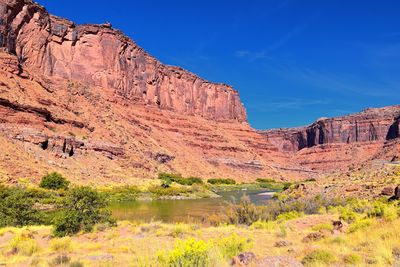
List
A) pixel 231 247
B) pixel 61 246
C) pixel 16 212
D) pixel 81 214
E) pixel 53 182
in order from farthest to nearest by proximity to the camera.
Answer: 1. pixel 53 182
2. pixel 16 212
3. pixel 81 214
4. pixel 61 246
5. pixel 231 247

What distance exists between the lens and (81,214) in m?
17.8

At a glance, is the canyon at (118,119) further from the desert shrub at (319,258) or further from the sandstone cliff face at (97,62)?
the desert shrub at (319,258)

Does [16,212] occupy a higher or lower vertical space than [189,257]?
lower

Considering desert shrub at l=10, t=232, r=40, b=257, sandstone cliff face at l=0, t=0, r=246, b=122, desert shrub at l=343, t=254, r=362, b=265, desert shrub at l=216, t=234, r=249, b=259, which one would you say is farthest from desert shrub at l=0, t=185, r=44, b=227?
sandstone cliff face at l=0, t=0, r=246, b=122

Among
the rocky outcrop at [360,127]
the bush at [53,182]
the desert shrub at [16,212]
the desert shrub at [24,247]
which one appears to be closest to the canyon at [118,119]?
the rocky outcrop at [360,127]

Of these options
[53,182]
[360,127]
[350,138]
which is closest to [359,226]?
[53,182]

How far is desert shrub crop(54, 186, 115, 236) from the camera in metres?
16.0

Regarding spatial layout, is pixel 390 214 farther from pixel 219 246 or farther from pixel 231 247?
pixel 219 246

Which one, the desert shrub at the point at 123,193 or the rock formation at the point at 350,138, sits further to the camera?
the rock formation at the point at 350,138

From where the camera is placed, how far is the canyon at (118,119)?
54.9 m

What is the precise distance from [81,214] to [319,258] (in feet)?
41.7

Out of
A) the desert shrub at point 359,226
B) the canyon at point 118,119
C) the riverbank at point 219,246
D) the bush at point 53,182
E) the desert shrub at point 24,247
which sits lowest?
the desert shrub at point 24,247

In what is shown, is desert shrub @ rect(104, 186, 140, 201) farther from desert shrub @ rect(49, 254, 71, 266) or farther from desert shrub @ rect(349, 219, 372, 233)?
desert shrub @ rect(349, 219, 372, 233)

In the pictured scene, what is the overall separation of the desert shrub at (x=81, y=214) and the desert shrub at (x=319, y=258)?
425 inches
